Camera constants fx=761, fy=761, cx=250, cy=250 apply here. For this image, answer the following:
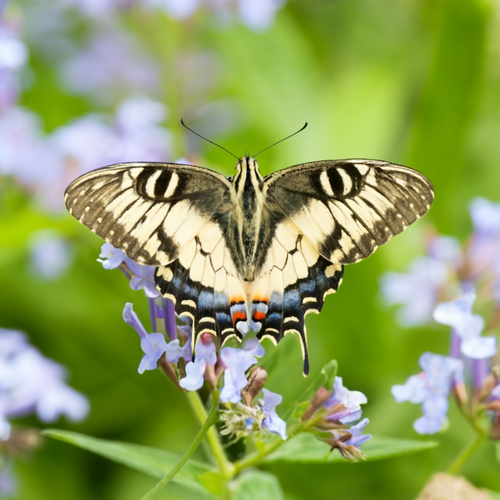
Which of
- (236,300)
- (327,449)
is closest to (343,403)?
(327,449)

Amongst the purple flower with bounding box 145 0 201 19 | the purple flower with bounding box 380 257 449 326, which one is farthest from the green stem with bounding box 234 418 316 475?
the purple flower with bounding box 145 0 201 19

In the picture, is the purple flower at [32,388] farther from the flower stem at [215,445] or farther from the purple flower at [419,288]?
the purple flower at [419,288]

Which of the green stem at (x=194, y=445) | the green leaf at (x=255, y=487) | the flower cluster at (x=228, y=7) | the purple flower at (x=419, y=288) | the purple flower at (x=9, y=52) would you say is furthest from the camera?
the flower cluster at (x=228, y=7)

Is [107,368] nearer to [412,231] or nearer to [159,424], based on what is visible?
[159,424]

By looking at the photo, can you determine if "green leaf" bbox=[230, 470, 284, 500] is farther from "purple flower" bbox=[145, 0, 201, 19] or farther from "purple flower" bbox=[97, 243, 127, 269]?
"purple flower" bbox=[145, 0, 201, 19]

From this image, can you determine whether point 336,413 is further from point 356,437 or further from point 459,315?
point 459,315

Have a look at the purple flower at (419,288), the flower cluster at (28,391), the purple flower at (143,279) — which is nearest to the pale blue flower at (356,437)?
the purple flower at (143,279)

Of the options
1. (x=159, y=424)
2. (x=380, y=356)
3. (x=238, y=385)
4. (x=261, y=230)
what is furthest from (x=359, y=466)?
(x=238, y=385)
